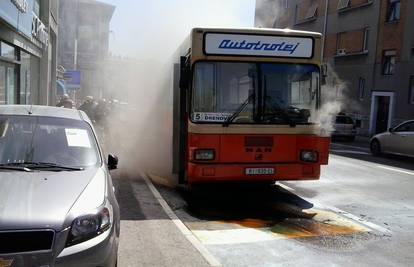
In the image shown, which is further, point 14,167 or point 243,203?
point 243,203

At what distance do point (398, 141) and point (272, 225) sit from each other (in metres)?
11.3

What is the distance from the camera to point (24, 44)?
1513cm

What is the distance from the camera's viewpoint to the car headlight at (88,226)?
3469mm

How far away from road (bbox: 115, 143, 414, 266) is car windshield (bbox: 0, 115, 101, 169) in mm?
1194

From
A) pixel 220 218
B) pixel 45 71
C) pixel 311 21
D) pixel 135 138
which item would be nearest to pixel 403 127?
pixel 135 138

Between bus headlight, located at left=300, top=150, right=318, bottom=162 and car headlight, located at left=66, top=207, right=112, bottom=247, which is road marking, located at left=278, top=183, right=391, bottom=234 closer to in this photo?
bus headlight, located at left=300, top=150, right=318, bottom=162

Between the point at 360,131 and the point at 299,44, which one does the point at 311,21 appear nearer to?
the point at 360,131

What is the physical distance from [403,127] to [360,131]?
1494 centimetres

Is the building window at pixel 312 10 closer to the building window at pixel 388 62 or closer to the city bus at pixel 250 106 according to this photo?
the building window at pixel 388 62

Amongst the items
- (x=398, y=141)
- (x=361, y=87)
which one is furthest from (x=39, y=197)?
(x=361, y=87)

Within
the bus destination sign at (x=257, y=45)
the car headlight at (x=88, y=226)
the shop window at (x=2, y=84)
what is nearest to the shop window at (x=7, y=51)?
the shop window at (x=2, y=84)

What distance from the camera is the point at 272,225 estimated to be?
6.96 m

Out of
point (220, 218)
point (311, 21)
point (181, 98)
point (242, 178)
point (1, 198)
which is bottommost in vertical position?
point (220, 218)

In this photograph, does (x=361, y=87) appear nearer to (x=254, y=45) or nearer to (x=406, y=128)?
(x=406, y=128)
